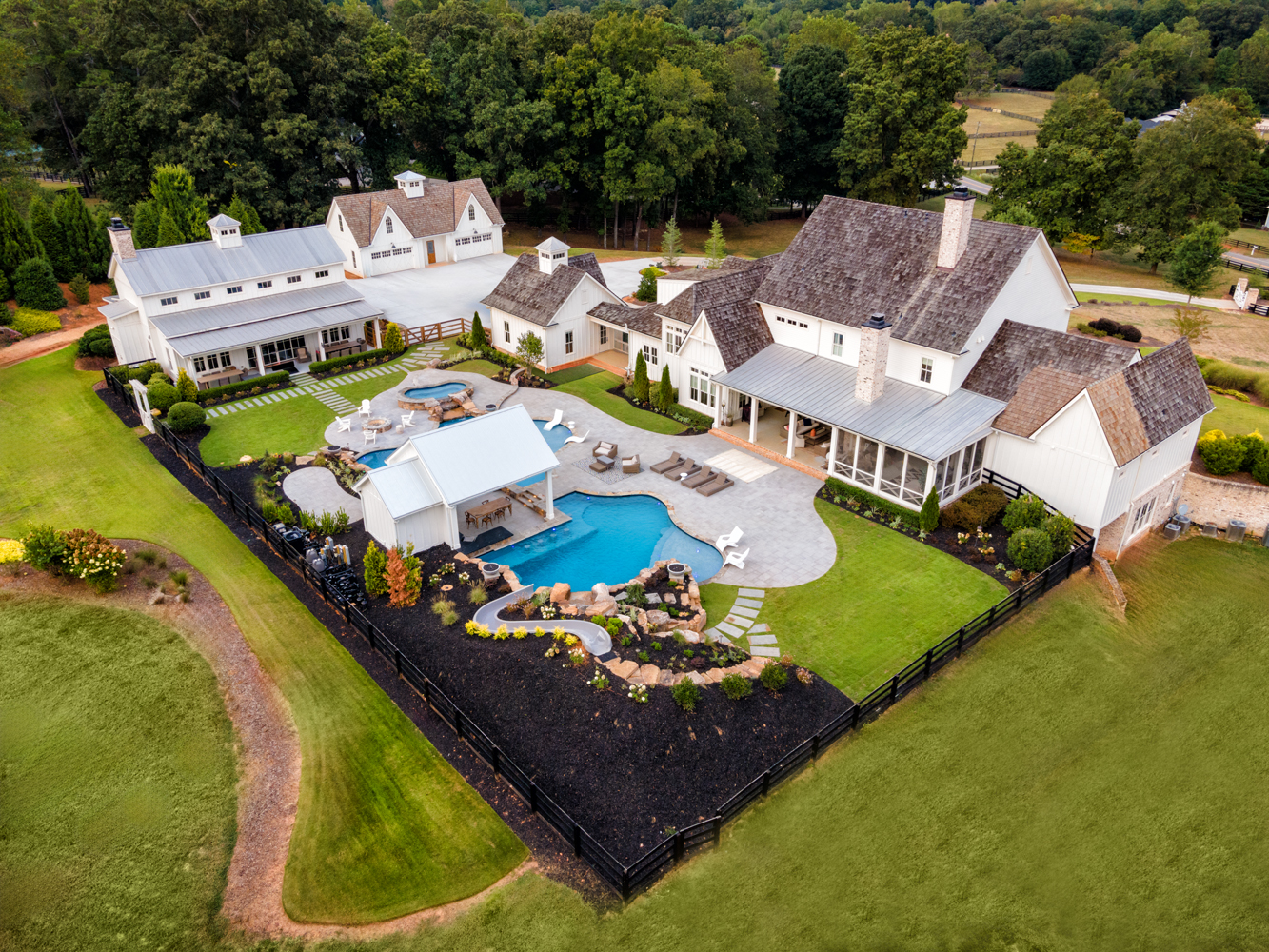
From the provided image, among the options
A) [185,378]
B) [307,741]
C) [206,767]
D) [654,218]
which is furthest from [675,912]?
[654,218]

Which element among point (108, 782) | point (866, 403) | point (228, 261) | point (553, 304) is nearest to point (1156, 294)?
point (866, 403)

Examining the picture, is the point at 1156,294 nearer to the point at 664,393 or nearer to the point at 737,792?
the point at 664,393

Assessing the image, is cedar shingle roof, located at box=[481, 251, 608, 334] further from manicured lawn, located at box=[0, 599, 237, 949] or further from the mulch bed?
manicured lawn, located at box=[0, 599, 237, 949]

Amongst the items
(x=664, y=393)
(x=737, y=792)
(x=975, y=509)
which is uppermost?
(x=664, y=393)

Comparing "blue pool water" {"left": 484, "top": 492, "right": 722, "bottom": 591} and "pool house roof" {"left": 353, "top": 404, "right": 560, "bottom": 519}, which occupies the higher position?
"pool house roof" {"left": 353, "top": 404, "right": 560, "bottom": 519}

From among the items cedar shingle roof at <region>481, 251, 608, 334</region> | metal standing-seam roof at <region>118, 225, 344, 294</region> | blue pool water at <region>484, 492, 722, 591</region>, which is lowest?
blue pool water at <region>484, 492, 722, 591</region>

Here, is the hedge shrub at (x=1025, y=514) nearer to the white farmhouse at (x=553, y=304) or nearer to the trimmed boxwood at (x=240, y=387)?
the white farmhouse at (x=553, y=304)

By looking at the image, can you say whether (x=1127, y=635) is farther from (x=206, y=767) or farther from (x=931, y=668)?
(x=206, y=767)

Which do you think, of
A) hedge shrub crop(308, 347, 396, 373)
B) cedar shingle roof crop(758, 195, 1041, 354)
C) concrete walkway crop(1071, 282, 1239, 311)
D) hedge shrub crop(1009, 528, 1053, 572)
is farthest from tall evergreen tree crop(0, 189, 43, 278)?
concrete walkway crop(1071, 282, 1239, 311)
